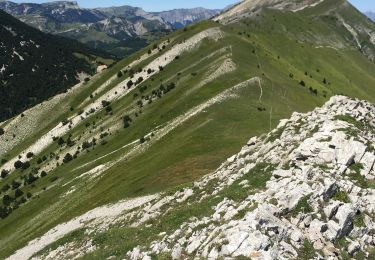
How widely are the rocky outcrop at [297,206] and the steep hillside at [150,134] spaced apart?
0.57 m

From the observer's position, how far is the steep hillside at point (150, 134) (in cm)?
6781

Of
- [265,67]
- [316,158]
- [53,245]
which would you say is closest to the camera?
[316,158]

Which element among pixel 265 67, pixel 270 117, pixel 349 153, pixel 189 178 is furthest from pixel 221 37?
pixel 349 153

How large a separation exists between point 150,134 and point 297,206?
8465 centimetres

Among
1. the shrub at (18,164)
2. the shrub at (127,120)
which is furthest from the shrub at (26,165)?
the shrub at (127,120)

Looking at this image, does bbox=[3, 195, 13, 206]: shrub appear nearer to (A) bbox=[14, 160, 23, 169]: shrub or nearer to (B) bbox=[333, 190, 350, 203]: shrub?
(A) bbox=[14, 160, 23, 169]: shrub

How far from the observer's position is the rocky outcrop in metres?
28.8

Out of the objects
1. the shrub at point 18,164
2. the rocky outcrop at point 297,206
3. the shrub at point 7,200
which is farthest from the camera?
the shrub at point 18,164

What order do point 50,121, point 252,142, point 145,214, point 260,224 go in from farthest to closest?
1. point 50,121
2. point 252,142
3. point 145,214
4. point 260,224

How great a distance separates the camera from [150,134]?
114500 millimetres

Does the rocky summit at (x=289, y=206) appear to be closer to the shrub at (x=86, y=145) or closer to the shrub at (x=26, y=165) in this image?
the shrub at (x=86, y=145)

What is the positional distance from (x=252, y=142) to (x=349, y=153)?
18137 millimetres

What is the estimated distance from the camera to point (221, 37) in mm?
172500

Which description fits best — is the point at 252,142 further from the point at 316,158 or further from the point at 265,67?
the point at 265,67
